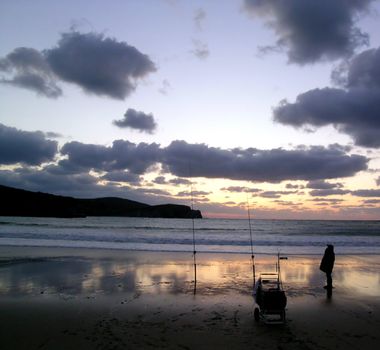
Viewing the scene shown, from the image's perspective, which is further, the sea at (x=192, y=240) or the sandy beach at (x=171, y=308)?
the sea at (x=192, y=240)

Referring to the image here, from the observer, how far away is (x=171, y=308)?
1025 cm

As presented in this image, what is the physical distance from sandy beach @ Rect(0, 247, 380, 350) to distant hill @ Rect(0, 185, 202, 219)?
112 m

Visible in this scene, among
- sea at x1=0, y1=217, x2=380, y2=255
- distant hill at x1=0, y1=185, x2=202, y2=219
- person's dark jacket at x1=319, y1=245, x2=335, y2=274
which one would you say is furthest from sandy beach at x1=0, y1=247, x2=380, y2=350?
distant hill at x1=0, y1=185, x2=202, y2=219

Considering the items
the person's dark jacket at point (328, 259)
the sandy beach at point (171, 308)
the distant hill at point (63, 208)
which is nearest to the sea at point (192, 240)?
the sandy beach at point (171, 308)

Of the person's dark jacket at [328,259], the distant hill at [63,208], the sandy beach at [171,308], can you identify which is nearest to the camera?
the sandy beach at [171,308]

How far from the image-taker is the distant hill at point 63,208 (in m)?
134

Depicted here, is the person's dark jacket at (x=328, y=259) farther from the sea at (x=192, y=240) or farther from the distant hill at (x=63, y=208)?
the distant hill at (x=63, y=208)

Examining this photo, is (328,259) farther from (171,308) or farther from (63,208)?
(63,208)

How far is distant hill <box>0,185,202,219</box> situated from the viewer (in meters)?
134

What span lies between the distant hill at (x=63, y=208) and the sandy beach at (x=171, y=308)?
112 meters

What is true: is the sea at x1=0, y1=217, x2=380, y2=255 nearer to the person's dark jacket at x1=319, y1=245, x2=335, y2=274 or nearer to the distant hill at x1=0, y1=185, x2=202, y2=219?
the person's dark jacket at x1=319, y1=245, x2=335, y2=274

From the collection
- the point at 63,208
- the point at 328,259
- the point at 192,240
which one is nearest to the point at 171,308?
the point at 328,259

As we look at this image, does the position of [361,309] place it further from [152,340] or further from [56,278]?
[56,278]

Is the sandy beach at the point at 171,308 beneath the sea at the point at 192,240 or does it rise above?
above
